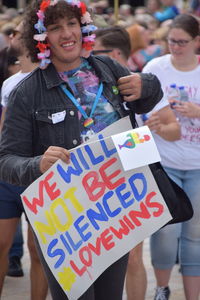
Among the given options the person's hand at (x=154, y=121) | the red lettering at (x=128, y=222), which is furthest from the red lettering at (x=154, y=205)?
the person's hand at (x=154, y=121)

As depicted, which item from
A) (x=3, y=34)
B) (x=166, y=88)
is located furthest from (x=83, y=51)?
(x=3, y=34)

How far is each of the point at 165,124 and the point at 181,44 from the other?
76 cm

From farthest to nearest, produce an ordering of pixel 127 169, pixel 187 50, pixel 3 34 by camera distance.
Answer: pixel 3 34
pixel 187 50
pixel 127 169

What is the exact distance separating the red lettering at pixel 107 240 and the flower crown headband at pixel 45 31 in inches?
32.0

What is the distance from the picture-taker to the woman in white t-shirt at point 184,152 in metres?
4.78

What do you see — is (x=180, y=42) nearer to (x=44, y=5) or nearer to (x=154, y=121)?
(x=154, y=121)

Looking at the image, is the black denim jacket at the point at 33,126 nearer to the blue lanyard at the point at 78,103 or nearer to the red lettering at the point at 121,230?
the blue lanyard at the point at 78,103

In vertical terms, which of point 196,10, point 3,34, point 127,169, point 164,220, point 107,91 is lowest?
point 196,10

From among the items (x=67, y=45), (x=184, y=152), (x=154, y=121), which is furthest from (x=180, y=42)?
(x=67, y=45)

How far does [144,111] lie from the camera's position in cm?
371

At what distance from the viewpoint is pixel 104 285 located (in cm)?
356

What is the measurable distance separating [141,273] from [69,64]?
5.69ft

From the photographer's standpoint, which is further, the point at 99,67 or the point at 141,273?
the point at 141,273

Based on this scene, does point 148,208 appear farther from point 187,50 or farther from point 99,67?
point 187,50
